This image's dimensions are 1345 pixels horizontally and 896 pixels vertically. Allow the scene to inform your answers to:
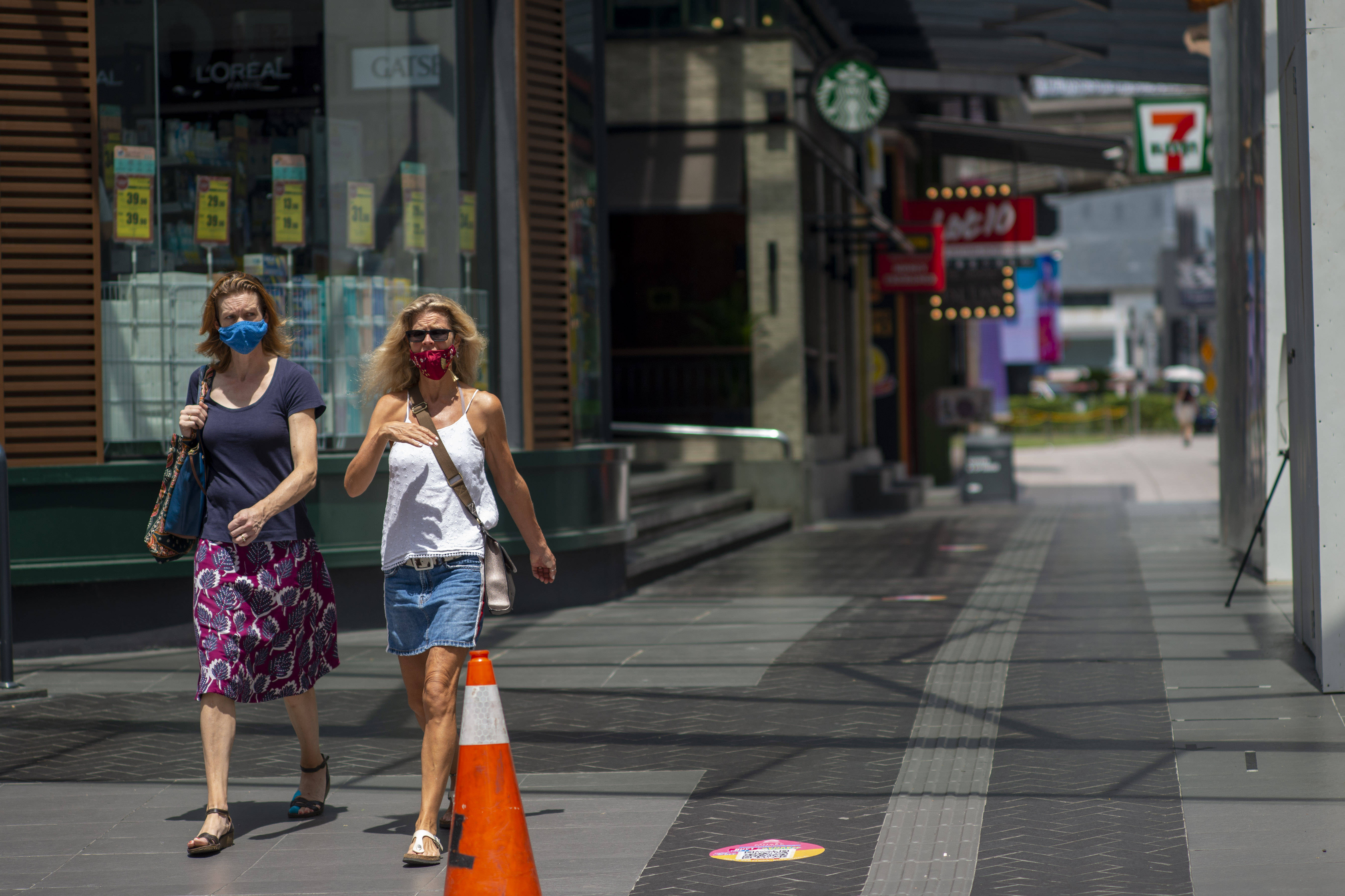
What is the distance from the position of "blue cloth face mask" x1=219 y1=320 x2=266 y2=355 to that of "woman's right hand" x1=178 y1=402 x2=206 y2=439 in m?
0.24

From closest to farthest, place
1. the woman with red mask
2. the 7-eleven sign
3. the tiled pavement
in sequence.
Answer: the tiled pavement
the woman with red mask
the 7-eleven sign

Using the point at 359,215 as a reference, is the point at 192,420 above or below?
below

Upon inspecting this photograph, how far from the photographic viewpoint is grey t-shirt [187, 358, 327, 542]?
5.06 m

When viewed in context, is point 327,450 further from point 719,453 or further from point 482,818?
point 719,453

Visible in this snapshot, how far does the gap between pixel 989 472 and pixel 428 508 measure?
18.8m

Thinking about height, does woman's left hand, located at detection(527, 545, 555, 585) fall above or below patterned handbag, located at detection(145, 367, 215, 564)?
below

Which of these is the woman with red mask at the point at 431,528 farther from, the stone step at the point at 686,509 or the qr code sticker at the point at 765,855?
the stone step at the point at 686,509

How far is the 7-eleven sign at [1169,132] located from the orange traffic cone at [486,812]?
62.3 feet

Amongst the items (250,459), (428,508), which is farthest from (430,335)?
(250,459)

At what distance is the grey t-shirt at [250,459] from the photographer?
5059 millimetres

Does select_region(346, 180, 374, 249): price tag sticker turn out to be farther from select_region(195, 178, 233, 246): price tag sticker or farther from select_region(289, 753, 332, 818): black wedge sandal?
select_region(289, 753, 332, 818): black wedge sandal

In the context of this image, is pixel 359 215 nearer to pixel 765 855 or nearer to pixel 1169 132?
pixel 765 855

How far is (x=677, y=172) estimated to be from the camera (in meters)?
18.1

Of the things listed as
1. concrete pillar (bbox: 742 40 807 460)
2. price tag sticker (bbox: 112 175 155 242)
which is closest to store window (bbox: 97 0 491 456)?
price tag sticker (bbox: 112 175 155 242)
